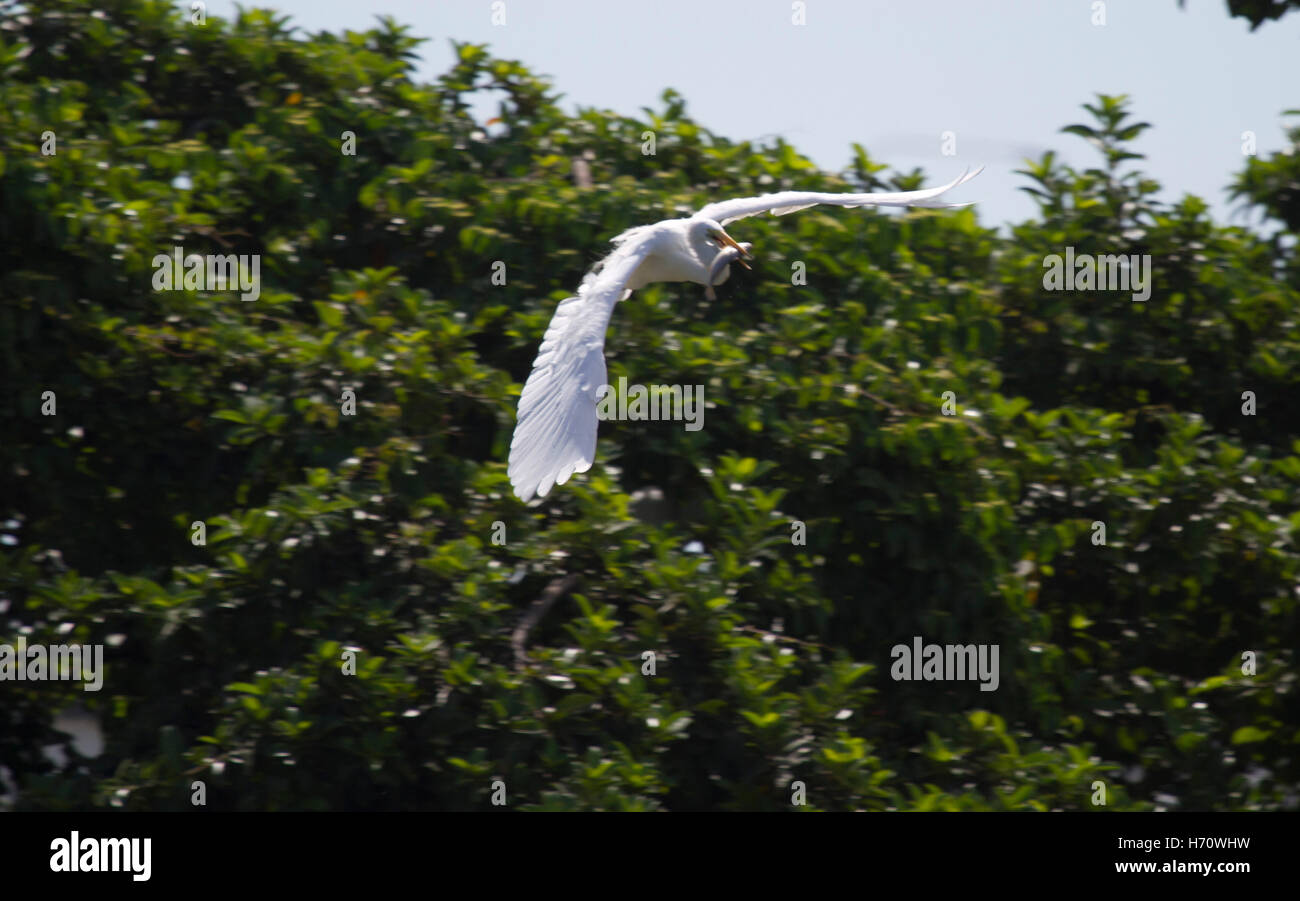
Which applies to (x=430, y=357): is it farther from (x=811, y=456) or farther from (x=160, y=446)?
(x=811, y=456)

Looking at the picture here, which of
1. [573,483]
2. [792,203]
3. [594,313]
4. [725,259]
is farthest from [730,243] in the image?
[573,483]

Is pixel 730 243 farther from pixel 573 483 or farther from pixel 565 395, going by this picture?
pixel 565 395

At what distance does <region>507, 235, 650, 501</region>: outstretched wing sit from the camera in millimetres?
3520

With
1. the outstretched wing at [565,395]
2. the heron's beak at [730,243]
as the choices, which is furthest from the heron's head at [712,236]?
the outstretched wing at [565,395]

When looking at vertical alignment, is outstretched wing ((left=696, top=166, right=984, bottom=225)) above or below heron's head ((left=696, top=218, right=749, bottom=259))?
above

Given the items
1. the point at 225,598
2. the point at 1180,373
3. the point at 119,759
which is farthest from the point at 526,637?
the point at 1180,373

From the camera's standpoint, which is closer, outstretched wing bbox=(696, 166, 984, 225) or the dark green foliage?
the dark green foliage

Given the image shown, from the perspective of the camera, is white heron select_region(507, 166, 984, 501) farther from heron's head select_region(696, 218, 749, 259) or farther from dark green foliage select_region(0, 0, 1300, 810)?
dark green foliage select_region(0, 0, 1300, 810)

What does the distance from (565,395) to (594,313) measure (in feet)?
1.22

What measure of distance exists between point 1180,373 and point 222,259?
3850 millimetres

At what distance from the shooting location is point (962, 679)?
452 centimetres

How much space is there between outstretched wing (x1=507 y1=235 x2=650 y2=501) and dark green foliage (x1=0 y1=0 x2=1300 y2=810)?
523 millimetres

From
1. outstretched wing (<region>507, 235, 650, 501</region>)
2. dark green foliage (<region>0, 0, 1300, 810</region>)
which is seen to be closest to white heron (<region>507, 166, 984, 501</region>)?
outstretched wing (<region>507, 235, 650, 501</region>)

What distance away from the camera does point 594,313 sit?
13.3ft
